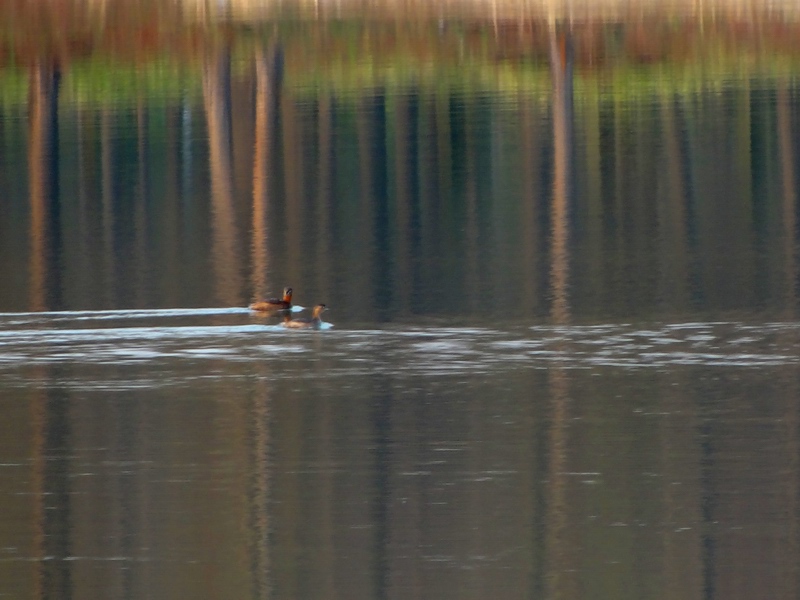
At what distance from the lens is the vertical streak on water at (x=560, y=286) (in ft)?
37.3

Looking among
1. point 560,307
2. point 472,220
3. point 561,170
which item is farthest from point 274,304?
point 561,170

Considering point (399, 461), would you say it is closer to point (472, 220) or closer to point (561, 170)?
point (472, 220)

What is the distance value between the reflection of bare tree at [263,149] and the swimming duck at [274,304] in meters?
1.41

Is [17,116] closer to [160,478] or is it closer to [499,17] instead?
[499,17]

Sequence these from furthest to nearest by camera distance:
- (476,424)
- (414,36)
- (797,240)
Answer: (414,36)
(797,240)
(476,424)

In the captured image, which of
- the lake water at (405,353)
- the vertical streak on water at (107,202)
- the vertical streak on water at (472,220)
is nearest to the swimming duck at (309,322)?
the lake water at (405,353)

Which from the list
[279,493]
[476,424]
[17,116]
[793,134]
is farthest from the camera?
[17,116]

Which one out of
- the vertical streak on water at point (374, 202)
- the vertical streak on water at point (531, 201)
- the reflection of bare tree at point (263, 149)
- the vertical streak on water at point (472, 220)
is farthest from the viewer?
the reflection of bare tree at point (263, 149)

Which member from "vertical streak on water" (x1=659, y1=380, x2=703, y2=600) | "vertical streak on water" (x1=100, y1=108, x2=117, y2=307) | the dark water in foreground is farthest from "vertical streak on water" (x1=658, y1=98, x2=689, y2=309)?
"vertical streak on water" (x1=100, y1=108, x2=117, y2=307)

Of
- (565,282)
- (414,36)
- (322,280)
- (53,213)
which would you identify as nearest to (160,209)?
(53,213)

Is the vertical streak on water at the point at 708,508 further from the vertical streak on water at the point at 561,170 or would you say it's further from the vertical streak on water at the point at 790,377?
the vertical streak on water at the point at 561,170

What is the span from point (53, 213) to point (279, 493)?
50.7ft

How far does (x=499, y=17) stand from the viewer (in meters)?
49.7

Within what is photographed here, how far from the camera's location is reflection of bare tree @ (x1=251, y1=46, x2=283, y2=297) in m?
22.3
